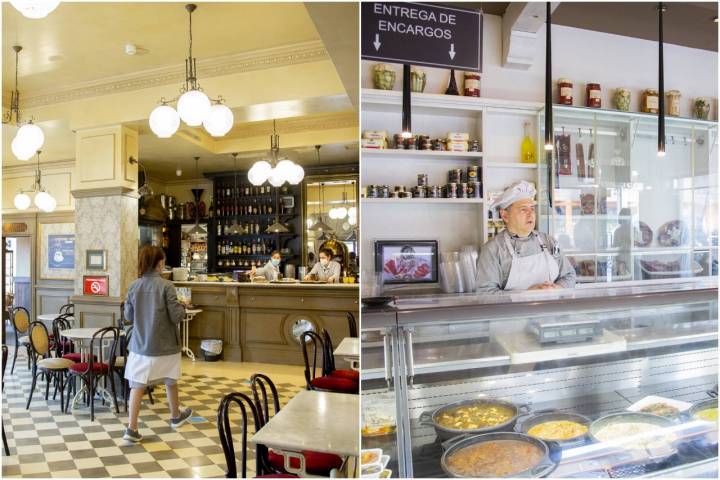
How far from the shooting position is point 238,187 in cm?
962

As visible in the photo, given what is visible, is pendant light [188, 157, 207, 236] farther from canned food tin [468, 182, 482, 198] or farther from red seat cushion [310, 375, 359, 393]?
canned food tin [468, 182, 482, 198]

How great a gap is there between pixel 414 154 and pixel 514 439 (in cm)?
193

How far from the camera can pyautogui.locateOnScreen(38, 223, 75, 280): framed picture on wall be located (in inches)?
331

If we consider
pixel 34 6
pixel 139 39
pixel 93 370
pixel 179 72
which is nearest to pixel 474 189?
pixel 34 6

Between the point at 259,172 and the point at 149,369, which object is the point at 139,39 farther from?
the point at 149,369

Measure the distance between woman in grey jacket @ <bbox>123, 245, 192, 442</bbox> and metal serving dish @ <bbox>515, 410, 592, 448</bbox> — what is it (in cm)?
280

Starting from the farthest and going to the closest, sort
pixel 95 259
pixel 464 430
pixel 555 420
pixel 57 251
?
pixel 57 251 → pixel 95 259 → pixel 555 420 → pixel 464 430

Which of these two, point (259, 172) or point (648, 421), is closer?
point (648, 421)

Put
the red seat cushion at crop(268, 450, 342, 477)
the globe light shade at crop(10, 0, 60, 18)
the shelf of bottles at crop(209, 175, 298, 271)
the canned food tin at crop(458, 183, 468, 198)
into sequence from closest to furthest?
the globe light shade at crop(10, 0, 60, 18) < the red seat cushion at crop(268, 450, 342, 477) < the canned food tin at crop(458, 183, 468, 198) < the shelf of bottles at crop(209, 175, 298, 271)

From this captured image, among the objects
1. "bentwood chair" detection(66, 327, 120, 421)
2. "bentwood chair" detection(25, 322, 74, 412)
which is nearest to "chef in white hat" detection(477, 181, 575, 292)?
"bentwood chair" detection(66, 327, 120, 421)

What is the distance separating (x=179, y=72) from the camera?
5074 millimetres

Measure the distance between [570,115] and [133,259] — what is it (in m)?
4.60

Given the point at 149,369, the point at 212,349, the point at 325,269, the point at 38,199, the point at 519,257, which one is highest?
the point at 38,199

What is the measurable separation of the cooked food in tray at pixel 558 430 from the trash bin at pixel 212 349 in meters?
5.35
